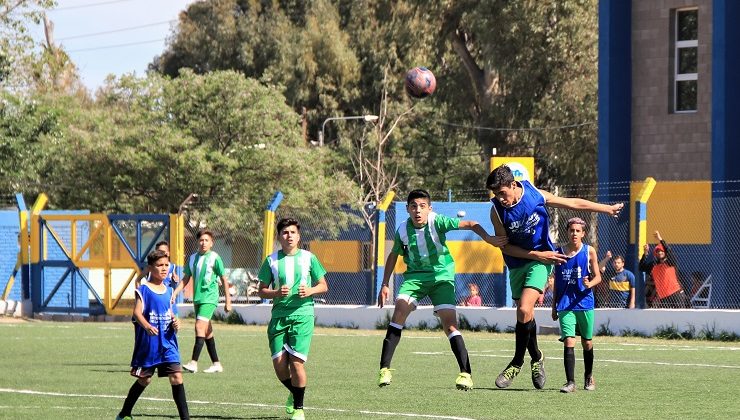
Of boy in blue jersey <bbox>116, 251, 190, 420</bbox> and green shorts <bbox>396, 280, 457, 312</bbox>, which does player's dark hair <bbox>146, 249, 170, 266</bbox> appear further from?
green shorts <bbox>396, 280, 457, 312</bbox>

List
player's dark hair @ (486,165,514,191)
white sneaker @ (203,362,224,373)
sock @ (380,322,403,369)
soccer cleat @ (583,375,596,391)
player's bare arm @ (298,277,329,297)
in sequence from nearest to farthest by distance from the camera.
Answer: player's bare arm @ (298,277,329,297)
player's dark hair @ (486,165,514,191)
sock @ (380,322,403,369)
soccer cleat @ (583,375,596,391)
white sneaker @ (203,362,224,373)

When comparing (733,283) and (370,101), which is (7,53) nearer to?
(733,283)

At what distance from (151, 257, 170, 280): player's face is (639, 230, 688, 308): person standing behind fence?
13958 mm

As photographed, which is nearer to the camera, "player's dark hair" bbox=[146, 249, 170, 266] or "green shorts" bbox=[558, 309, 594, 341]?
"player's dark hair" bbox=[146, 249, 170, 266]

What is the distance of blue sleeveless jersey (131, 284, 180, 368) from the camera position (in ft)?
38.6

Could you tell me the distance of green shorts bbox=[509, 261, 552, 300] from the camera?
13547mm

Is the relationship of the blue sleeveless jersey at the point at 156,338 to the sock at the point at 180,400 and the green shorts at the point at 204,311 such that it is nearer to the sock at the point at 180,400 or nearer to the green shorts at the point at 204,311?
the sock at the point at 180,400

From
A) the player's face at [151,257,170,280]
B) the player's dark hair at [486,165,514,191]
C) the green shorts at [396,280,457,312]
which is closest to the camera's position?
the player's face at [151,257,170,280]

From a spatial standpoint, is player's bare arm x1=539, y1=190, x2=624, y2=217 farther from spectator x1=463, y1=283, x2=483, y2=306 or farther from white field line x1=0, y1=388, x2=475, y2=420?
spectator x1=463, y1=283, x2=483, y2=306

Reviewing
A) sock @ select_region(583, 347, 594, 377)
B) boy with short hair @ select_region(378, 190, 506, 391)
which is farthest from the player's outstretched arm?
sock @ select_region(583, 347, 594, 377)

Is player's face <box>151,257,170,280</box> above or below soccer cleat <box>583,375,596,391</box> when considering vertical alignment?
above

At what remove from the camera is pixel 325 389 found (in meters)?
15.0

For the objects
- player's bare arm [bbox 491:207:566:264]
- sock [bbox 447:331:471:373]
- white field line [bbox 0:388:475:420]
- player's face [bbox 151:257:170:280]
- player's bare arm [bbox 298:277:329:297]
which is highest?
player's bare arm [bbox 491:207:566:264]

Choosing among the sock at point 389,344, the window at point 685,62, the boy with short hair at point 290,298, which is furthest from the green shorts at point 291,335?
the window at point 685,62
